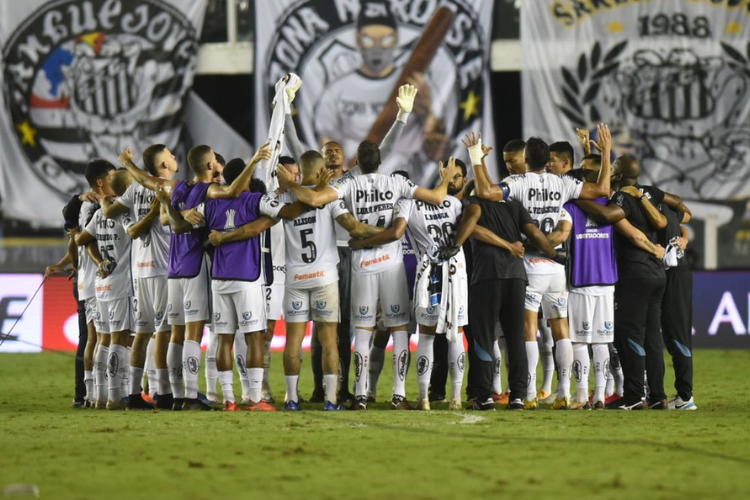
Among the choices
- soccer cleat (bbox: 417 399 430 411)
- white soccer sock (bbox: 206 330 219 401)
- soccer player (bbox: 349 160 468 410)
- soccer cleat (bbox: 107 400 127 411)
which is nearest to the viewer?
soccer player (bbox: 349 160 468 410)

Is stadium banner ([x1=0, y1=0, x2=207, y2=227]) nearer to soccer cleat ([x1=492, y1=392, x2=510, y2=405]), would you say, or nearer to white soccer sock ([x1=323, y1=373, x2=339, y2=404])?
soccer cleat ([x1=492, y1=392, x2=510, y2=405])

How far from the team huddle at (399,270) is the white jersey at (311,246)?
15 millimetres

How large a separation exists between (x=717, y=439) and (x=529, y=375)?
107 inches

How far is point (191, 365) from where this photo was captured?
10.9 m

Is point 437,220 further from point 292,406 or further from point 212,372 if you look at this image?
point 212,372

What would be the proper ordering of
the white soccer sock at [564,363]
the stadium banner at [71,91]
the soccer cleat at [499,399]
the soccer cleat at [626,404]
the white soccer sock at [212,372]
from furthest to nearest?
the stadium banner at [71,91] → the white soccer sock at [212,372] → the soccer cleat at [499,399] → the white soccer sock at [564,363] → the soccer cleat at [626,404]

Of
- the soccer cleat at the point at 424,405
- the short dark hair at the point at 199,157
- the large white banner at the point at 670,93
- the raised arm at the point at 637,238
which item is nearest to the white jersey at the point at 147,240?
the short dark hair at the point at 199,157

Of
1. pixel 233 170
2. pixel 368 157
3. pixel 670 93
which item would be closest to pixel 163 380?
pixel 233 170

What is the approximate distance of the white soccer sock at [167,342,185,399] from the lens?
36.5ft

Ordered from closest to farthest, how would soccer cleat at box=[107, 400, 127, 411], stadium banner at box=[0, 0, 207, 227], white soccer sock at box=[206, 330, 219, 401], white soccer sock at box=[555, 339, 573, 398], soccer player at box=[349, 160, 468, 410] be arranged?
soccer player at box=[349, 160, 468, 410] < white soccer sock at box=[555, 339, 573, 398] < soccer cleat at box=[107, 400, 127, 411] < white soccer sock at box=[206, 330, 219, 401] < stadium banner at box=[0, 0, 207, 227]

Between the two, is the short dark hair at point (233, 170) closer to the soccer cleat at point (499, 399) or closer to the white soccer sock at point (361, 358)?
the white soccer sock at point (361, 358)

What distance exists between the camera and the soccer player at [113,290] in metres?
11.5

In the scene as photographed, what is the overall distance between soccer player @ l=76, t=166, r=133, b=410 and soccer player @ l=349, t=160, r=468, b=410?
2.33m

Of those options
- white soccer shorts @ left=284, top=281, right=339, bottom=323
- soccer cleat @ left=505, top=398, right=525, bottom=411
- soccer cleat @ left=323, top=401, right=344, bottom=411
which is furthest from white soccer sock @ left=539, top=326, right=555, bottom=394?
white soccer shorts @ left=284, top=281, right=339, bottom=323
